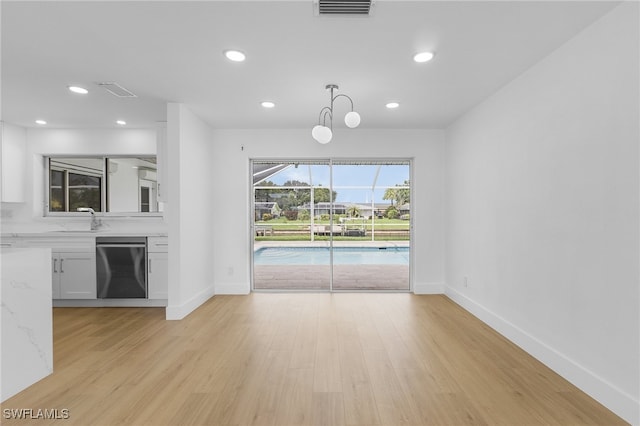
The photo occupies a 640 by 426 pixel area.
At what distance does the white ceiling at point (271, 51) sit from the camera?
187cm

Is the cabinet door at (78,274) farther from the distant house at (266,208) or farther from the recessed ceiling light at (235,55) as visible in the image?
the recessed ceiling light at (235,55)

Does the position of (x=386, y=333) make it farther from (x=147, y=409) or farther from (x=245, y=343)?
(x=147, y=409)

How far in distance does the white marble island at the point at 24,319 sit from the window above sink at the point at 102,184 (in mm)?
2500

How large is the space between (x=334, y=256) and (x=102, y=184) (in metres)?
4.84

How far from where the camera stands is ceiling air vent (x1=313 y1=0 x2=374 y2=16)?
1.76m

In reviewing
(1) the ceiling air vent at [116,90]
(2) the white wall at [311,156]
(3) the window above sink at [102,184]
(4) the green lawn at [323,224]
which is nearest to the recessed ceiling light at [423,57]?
(2) the white wall at [311,156]

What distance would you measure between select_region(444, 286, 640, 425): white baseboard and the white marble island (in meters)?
3.80

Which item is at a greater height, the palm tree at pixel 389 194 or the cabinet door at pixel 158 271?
the palm tree at pixel 389 194

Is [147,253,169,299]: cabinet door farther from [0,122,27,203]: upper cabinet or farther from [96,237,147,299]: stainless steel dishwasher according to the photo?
[0,122,27,203]: upper cabinet

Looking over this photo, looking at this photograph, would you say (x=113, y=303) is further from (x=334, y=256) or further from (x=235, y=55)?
(x=334, y=256)

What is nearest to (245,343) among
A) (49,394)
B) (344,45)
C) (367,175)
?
(49,394)

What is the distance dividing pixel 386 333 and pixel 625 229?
2023 mm

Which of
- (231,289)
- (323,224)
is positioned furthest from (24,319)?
(323,224)

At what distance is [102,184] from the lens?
4645 millimetres
